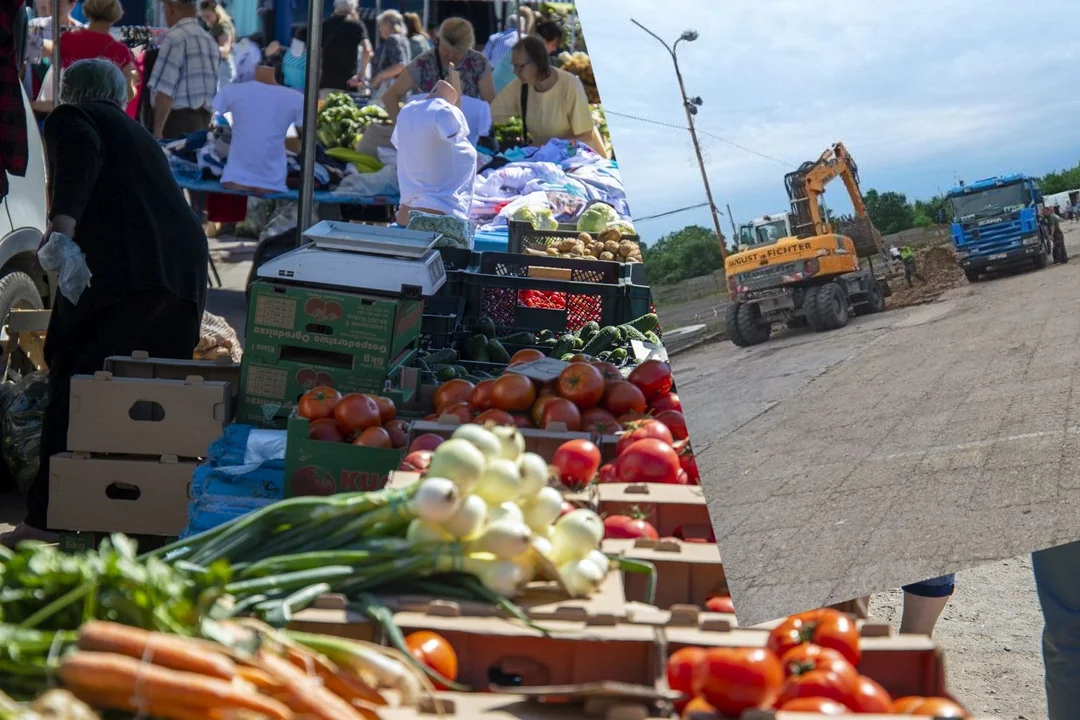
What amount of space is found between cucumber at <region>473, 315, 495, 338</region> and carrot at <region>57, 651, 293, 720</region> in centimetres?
338

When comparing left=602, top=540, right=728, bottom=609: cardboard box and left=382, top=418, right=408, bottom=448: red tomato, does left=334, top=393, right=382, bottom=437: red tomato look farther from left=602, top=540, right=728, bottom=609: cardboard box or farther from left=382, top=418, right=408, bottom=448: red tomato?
left=602, top=540, right=728, bottom=609: cardboard box

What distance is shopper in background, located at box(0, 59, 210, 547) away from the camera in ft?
13.6

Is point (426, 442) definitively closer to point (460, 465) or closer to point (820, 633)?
point (460, 465)

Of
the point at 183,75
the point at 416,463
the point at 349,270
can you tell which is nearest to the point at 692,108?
the point at 416,463

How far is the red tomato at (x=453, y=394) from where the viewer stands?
3.43 metres

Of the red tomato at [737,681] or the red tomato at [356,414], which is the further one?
the red tomato at [356,414]

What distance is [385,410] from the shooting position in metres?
3.32

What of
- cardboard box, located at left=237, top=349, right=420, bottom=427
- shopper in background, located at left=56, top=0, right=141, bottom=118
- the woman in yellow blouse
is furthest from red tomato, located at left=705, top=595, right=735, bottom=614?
the woman in yellow blouse

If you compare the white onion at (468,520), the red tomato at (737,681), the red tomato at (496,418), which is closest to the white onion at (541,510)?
the white onion at (468,520)

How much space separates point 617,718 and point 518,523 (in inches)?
14.9

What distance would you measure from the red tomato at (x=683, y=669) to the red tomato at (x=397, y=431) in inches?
60.4

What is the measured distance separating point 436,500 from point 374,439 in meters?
1.35

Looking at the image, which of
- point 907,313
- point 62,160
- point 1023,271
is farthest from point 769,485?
point 62,160

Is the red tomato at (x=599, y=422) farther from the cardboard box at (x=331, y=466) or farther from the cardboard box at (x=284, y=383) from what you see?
the cardboard box at (x=284, y=383)
